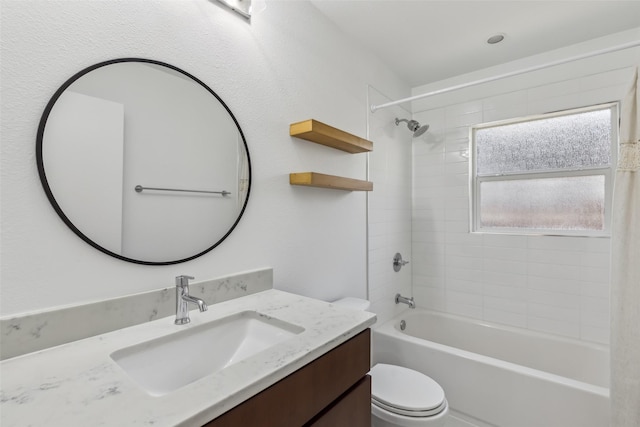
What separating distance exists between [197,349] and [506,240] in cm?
232

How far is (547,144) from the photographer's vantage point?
2.23 metres

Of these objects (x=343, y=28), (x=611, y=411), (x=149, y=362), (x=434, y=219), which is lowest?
(x=611, y=411)

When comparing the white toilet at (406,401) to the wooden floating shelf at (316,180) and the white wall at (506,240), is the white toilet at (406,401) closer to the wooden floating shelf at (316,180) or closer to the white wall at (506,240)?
the wooden floating shelf at (316,180)

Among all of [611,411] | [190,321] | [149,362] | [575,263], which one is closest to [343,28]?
[190,321]

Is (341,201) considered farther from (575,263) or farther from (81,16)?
(575,263)

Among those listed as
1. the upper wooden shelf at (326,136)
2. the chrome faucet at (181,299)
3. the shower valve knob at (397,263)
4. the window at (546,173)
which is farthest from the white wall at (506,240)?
the chrome faucet at (181,299)

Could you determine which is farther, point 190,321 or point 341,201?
point 341,201

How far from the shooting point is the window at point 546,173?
6.72 feet

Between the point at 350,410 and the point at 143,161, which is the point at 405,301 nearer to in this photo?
the point at 350,410

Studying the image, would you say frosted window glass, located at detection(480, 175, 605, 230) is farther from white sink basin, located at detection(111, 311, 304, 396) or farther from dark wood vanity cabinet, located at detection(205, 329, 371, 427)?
white sink basin, located at detection(111, 311, 304, 396)

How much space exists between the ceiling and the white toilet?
206cm

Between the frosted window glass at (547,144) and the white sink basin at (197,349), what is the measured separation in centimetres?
226

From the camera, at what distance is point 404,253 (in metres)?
2.62

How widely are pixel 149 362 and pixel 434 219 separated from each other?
238 cm
